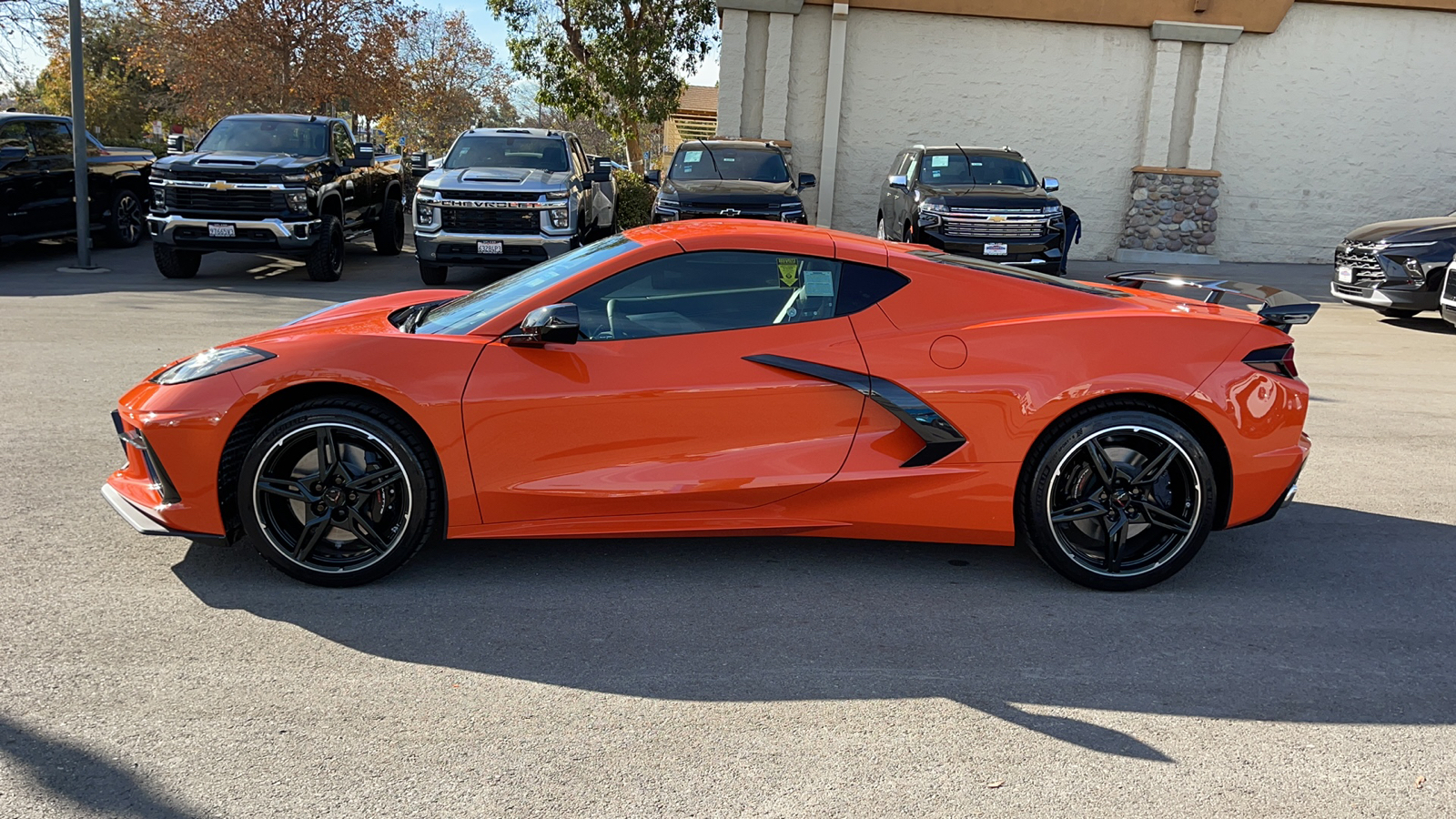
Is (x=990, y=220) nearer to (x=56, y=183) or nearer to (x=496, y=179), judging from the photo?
(x=496, y=179)

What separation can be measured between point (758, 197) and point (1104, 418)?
33.4 ft

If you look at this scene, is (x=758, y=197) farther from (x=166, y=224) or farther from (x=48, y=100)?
(x=48, y=100)

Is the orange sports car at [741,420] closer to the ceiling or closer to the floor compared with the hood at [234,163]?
closer to the floor

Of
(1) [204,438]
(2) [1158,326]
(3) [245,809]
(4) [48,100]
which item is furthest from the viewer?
(4) [48,100]

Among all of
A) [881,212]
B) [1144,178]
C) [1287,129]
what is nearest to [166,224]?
[881,212]

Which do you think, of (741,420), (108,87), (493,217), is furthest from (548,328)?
(108,87)

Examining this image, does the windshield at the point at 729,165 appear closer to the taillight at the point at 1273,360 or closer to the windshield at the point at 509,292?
the windshield at the point at 509,292

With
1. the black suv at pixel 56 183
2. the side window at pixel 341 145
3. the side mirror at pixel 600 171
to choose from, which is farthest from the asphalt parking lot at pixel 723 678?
the black suv at pixel 56 183

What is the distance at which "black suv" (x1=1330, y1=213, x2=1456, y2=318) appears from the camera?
12797 millimetres

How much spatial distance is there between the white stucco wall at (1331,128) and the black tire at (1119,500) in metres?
18.3

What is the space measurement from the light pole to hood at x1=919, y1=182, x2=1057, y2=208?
10.6m

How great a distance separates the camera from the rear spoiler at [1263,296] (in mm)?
4746

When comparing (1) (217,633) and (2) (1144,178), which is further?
(2) (1144,178)

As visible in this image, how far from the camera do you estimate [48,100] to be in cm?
4181
